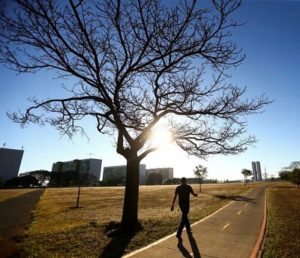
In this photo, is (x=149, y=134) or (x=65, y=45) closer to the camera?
(x=65, y=45)

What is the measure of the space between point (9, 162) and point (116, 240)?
158 metres

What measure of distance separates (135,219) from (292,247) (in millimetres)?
6075

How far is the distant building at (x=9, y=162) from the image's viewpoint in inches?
5703

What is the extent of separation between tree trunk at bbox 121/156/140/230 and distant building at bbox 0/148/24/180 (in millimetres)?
152739

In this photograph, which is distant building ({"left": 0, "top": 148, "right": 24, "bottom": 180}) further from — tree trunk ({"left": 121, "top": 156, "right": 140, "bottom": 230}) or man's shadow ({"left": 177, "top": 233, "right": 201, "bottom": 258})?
man's shadow ({"left": 177, "top": 233, "right": 201, "bottom": 258})

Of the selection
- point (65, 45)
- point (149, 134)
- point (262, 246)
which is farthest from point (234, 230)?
point (65, 45)

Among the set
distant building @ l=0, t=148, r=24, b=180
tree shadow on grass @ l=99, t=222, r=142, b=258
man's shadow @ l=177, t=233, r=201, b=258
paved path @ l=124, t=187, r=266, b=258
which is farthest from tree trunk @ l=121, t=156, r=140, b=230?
distant building @ l=0, t=148, r=24, b=180

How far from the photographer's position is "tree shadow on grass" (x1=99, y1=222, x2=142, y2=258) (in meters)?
7.98

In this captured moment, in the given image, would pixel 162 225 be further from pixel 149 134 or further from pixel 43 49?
pixel 43 49

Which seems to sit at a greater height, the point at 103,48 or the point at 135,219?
the point at 103,48

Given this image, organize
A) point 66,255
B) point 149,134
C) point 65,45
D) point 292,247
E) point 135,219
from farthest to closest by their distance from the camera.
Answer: point 149,134
point 135,219
point 65,45
point 292,247
point 66,255

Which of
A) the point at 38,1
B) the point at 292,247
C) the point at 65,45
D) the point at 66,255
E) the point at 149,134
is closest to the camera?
the point at 66,255

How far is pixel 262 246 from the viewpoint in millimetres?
8930

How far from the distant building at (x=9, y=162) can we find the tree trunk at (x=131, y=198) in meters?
153
